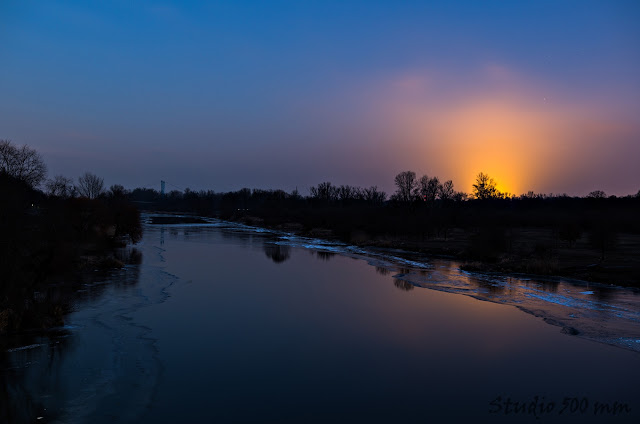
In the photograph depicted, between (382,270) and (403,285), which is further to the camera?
(382,270)

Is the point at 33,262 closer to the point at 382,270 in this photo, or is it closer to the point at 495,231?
the point at 382,270

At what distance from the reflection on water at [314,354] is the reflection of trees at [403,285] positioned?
0.89m

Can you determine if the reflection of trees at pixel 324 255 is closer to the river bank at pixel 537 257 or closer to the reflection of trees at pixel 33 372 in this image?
the river bank at pixel 537 257

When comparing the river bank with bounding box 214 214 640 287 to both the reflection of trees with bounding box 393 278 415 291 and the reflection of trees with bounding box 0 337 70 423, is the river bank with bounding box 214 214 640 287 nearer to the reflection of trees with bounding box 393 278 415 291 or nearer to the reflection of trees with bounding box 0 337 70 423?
the reflection of trees with bounding box 393 278 415 291

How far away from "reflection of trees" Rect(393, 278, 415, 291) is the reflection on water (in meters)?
0.89

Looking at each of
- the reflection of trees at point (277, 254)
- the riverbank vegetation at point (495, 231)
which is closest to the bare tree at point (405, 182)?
the riverbank vegetation at point (495, 231)

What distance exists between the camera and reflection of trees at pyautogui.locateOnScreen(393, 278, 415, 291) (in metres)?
22.8

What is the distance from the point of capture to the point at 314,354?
39.5ft

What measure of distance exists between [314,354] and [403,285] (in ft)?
41.1

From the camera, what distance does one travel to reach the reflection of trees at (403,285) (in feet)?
74.7

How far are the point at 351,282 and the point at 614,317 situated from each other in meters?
12.3

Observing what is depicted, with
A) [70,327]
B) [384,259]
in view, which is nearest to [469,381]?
[70,327]

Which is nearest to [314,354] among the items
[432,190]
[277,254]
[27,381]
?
[27,381]

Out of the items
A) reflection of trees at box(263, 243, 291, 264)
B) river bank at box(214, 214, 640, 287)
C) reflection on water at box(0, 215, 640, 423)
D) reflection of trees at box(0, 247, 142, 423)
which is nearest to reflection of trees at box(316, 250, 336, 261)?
reflection of trees at box(263, 243, 291, 264)
